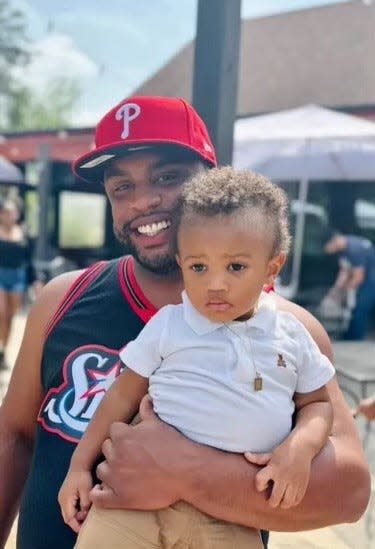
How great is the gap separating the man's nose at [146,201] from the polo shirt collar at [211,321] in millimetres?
280

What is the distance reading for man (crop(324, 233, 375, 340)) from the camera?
7852mm

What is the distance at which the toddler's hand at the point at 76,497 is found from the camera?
133 cm

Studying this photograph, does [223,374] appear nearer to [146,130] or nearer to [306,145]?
[146,130]

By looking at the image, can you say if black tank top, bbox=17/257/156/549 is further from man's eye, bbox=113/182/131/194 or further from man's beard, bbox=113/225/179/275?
man's eye, bbox=113/182/131/194

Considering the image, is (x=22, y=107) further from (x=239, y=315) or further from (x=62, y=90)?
(x=239, y=315)

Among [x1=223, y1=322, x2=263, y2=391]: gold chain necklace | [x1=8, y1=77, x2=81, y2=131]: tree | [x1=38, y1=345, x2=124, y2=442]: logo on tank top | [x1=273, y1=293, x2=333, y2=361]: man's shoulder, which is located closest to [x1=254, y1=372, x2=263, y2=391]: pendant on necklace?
[x1=223, y1=322, x2=263, y2=391]: gold chain necklace

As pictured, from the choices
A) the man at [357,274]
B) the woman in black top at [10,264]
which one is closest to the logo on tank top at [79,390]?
the woman in black top at [10,264]

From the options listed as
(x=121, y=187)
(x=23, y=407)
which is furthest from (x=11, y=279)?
(x=121, y=187)

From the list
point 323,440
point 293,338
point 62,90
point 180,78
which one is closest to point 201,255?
point 293,338

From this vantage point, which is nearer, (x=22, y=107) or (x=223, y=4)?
(x=223, y=4)

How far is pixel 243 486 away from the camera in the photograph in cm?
123

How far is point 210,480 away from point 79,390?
444 millimetres

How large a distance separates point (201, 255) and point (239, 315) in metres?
0.14

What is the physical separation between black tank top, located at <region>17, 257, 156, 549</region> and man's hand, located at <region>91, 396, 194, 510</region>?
230 mm
